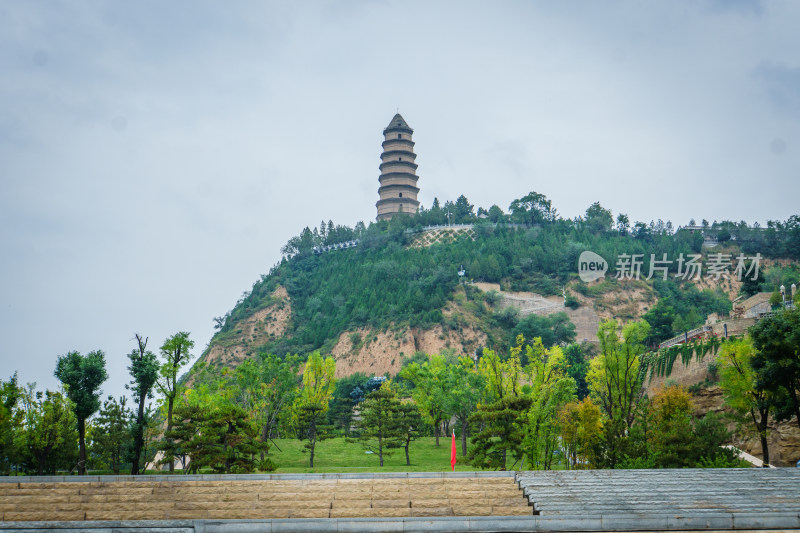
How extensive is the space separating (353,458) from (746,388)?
16.2 meters

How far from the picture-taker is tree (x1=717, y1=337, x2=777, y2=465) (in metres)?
23.7

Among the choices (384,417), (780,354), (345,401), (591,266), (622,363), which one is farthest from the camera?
(591,266)

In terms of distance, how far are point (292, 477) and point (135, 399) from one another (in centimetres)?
891

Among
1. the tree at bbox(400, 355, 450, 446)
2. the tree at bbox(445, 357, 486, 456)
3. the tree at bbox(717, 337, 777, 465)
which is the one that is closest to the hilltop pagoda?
the tree at bbox(400, 355, 450, 446)

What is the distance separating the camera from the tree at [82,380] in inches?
933

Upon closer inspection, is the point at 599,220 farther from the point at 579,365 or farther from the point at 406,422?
the point at 406,422

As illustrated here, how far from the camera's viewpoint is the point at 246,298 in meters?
81.1

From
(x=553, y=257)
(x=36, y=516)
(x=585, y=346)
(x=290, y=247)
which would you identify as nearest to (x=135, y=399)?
(x=36, y=516)

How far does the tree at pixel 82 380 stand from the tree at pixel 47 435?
217 centimetres

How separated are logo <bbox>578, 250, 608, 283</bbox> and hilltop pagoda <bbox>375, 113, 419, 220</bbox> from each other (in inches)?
788

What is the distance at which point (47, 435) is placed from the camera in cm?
2656

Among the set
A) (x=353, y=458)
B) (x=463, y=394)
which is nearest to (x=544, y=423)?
(x=463, y=394)

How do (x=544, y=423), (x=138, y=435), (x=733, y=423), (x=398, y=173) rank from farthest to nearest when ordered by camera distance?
(x=398, y=173) < (x=733, y=423) < (x=544, y=423) < (x=138, y=435)

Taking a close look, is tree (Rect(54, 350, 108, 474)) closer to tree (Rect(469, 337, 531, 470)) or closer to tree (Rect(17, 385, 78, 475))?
tree (Rect(17, 385, 78, 475))
